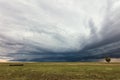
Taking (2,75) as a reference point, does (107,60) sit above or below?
above

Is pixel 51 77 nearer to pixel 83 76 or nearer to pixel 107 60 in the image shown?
pixel 83 76

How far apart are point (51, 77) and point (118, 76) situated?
20127 millimetres

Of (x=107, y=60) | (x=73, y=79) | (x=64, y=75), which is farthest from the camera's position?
(x=107, y=60)

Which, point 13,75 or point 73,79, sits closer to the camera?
point 73,79

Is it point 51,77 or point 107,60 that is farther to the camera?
point 107,60

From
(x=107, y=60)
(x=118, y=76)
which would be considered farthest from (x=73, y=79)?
(x=107, y=60)

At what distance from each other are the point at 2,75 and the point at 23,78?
25.6 feet

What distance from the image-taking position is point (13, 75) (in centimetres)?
6625

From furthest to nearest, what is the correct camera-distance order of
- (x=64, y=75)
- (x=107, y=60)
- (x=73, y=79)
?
(x=107, y=60), (x=64, y=75), (x=73, y=79)

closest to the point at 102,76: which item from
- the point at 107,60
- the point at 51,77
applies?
the point at 51,77

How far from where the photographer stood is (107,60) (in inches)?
5945

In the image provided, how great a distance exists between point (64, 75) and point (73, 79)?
473 cm

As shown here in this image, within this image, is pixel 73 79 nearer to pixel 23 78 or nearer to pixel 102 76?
pixel 102 76

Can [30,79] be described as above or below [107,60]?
below
